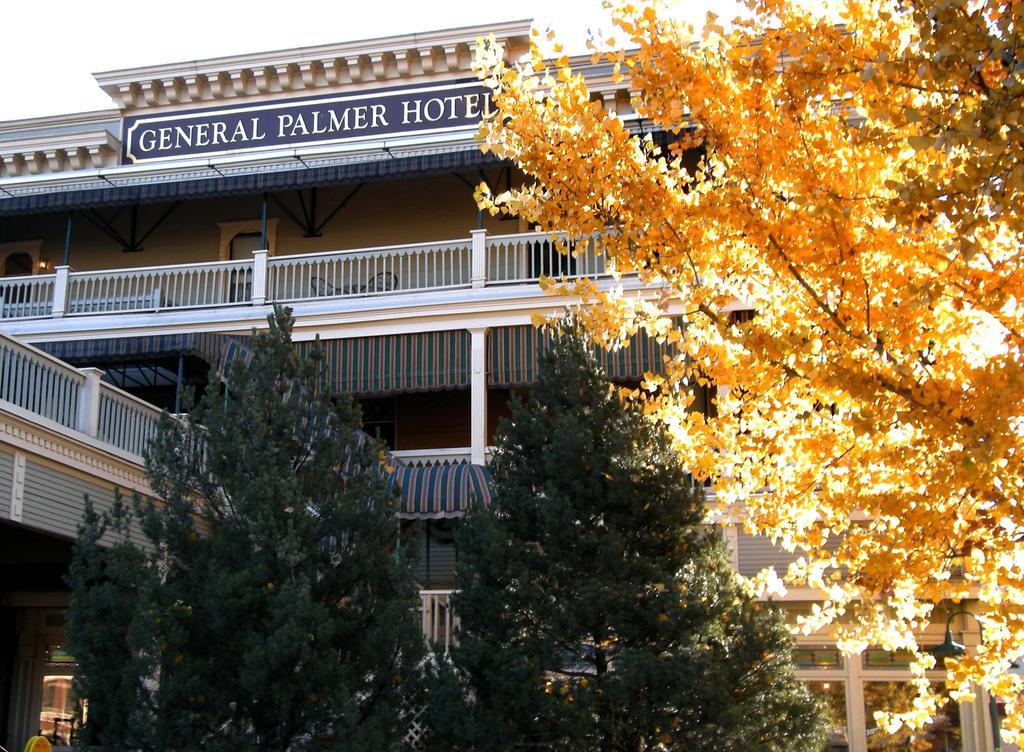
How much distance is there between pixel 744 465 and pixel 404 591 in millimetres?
3138

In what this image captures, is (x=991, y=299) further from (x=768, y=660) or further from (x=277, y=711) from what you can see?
(x=277, y=711)

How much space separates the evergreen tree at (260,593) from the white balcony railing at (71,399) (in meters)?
2.78

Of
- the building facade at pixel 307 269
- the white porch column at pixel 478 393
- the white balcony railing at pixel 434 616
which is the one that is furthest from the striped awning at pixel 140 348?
the white balcony railing at pixel 434 616

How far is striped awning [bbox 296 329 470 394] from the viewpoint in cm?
1933

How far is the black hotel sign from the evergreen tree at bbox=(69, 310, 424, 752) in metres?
12.1

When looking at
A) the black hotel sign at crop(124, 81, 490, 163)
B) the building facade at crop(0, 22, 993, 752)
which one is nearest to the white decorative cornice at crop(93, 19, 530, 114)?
the building facade at crop(0, 22, 993, 752)

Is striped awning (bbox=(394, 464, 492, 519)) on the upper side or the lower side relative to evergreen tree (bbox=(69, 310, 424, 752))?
upper

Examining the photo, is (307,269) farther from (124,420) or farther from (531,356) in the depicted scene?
(124,420)

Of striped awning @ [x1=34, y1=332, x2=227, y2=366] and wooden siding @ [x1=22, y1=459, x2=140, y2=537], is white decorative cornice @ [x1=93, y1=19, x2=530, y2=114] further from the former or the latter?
wooden siding @ [x1=22, y1=459, x2=140, y2=537]

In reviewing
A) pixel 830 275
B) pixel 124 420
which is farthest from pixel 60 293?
pixel 830 275

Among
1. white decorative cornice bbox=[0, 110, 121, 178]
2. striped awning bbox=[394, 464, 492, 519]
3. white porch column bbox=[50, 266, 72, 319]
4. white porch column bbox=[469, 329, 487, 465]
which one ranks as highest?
white decorative cornice bbox=[0, 110, 121, 178]

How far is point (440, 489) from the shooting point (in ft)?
54.7

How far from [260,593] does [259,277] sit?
1139 centimetres

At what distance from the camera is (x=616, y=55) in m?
8.65
